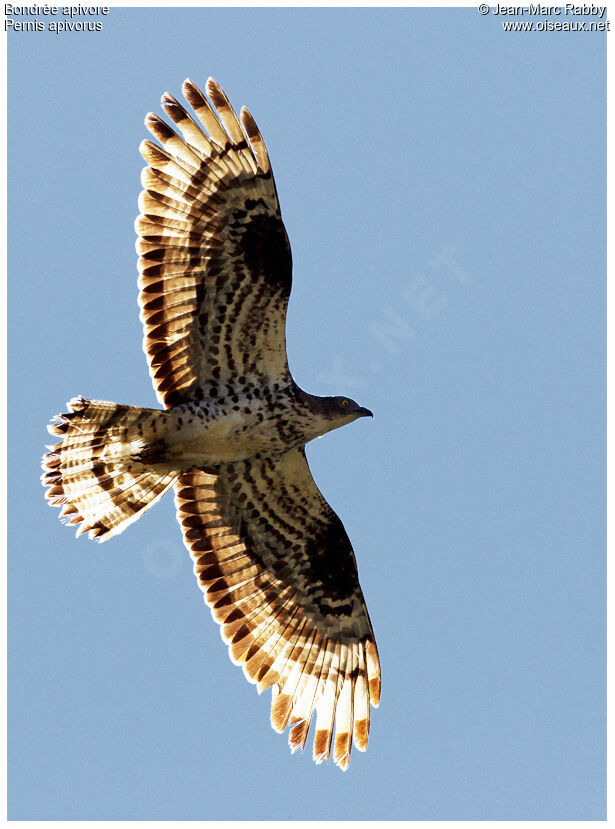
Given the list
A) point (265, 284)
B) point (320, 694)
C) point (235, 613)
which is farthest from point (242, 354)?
point (320, 694)

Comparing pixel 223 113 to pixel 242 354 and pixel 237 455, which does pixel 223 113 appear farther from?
pixel 237 455

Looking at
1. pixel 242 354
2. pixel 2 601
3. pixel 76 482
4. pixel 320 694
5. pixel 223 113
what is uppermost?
pixel 223 113

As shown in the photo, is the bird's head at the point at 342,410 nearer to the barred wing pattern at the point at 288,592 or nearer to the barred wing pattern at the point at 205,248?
the barred wing pattern at the point at 288,592

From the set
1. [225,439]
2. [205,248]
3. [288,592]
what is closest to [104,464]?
[225,439]

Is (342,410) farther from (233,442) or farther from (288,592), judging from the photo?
(288,592)

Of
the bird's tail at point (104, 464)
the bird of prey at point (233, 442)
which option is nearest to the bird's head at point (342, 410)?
the bird of prey at point (233, 442)
